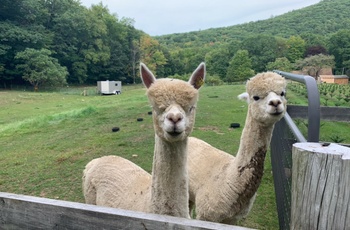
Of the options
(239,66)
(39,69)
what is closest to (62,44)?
(39,69)

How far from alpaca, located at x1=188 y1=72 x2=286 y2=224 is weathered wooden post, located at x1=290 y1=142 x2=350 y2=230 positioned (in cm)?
181

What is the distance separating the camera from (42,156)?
7664 millimetres

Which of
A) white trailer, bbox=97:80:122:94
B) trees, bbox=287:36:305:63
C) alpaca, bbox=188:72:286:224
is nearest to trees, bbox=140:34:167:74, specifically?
trees, bbox=287:36:305:63

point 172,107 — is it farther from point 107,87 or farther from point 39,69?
point 39,69

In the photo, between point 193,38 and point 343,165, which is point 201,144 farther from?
point 193,38

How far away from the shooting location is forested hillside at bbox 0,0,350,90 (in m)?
44.8

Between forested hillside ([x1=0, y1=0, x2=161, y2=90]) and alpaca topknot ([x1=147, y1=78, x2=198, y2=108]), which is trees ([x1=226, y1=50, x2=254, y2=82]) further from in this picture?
alpaca topknot ([x1=147, y1=78, x2=198, y2=108])

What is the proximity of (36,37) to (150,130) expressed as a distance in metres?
46.6

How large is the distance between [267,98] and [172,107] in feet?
4.21

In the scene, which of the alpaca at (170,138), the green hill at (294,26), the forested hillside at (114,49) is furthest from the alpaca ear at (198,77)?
the green hill at (294,26)

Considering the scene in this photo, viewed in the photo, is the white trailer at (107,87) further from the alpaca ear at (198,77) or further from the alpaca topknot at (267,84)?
the alpaca ear at (198,77)

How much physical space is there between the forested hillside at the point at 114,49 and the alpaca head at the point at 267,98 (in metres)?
37.1

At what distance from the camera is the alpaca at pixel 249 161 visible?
2.94 meters

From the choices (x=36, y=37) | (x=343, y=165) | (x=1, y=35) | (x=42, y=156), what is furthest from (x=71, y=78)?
(x=343, y=165)
